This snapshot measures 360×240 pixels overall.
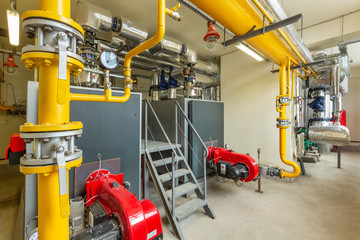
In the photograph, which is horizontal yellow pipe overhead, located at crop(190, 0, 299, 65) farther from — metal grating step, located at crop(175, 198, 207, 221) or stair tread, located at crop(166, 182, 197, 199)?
metal grating step, located at crop(175, 198, 207, 221)

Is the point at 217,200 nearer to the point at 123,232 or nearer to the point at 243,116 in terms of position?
the point at 123,232

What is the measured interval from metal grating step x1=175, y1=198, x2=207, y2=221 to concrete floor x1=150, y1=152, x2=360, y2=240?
18cm

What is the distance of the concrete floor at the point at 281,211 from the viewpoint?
1.95 meters

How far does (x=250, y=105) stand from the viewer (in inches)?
159

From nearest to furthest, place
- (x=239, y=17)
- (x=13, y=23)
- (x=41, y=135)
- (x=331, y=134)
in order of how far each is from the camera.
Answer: (x=41, y=135)
(x=239, y=17)
(x=13, y=23)
(x=331, y=134)

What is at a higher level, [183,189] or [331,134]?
[331,134]

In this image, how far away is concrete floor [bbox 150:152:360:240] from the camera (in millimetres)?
1952

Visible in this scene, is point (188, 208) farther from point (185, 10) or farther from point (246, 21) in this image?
point (185, 10)

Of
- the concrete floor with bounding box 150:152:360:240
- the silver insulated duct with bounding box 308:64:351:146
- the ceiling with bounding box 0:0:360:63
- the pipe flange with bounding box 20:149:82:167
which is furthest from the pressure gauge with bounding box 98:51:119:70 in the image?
the silver insulated duct with bounding box 308:64:351:146

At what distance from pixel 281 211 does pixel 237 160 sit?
91 centimetres

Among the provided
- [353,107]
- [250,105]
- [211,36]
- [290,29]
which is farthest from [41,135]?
[353,107]

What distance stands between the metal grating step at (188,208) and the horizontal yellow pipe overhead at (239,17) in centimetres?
218


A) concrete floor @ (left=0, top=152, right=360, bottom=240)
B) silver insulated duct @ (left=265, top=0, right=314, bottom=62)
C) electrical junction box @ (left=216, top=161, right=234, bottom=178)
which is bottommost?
concrete floor @ (left=0, top=152, right=360, bottom=240)

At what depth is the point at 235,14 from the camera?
1579 mm
